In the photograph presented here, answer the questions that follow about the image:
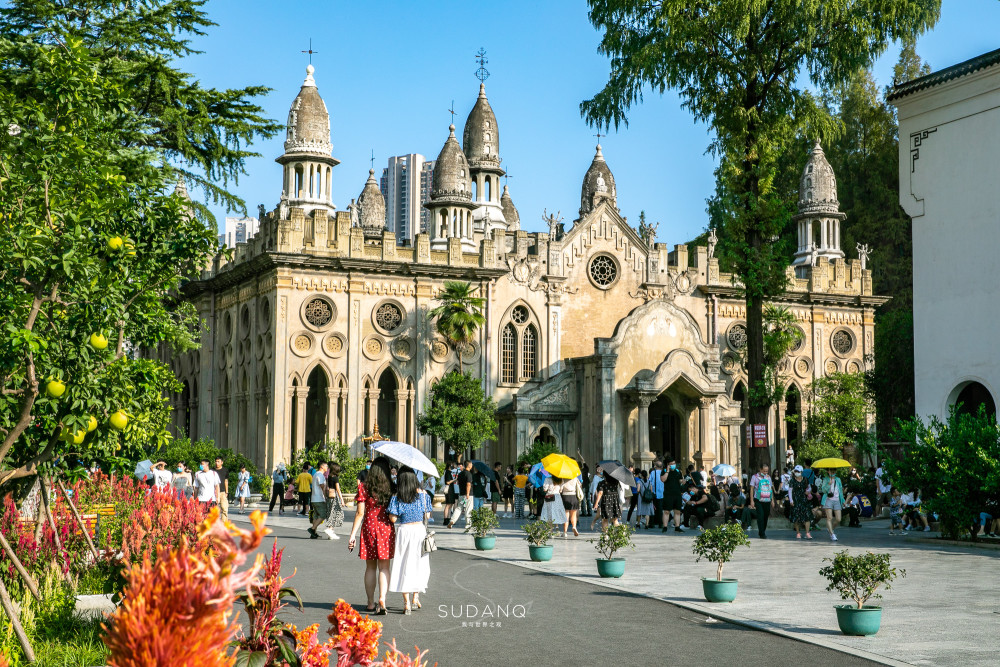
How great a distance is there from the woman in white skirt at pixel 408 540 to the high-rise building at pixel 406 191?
4485 inches

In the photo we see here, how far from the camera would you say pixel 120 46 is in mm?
19516

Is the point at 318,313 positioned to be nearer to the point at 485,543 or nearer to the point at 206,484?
the point at 206,484

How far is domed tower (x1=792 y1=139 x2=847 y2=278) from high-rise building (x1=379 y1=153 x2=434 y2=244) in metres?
73.6

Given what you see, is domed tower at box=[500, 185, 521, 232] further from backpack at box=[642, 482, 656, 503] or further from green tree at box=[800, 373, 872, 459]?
backpack at box=[642, 482, 656, 503]

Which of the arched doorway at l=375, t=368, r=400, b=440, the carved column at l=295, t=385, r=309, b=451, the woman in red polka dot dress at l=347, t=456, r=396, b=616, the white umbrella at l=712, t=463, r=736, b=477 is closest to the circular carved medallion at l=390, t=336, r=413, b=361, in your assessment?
the arched doorway at l=375, t=368, r=400, b=440

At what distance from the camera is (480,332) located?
46531 millimetres

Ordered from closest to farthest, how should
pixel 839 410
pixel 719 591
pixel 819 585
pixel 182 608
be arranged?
pixel 182 608, pixel 719 591, pixel 819 585, pixel 839 410

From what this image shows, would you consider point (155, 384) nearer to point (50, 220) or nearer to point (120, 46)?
point (50, 220)

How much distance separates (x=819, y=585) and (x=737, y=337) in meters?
39.3

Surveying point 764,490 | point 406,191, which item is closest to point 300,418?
point 764,490

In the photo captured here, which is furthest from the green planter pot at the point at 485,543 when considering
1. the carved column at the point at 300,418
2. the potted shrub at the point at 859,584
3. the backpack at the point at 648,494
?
the carved column at the point at 300,418

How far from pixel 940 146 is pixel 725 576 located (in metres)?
14.5

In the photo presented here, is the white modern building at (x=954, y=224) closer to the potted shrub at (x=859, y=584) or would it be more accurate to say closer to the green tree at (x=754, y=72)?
the green tree at (x=754, y=72)

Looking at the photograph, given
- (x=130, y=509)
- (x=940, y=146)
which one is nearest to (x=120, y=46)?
(x=130, y=509)
